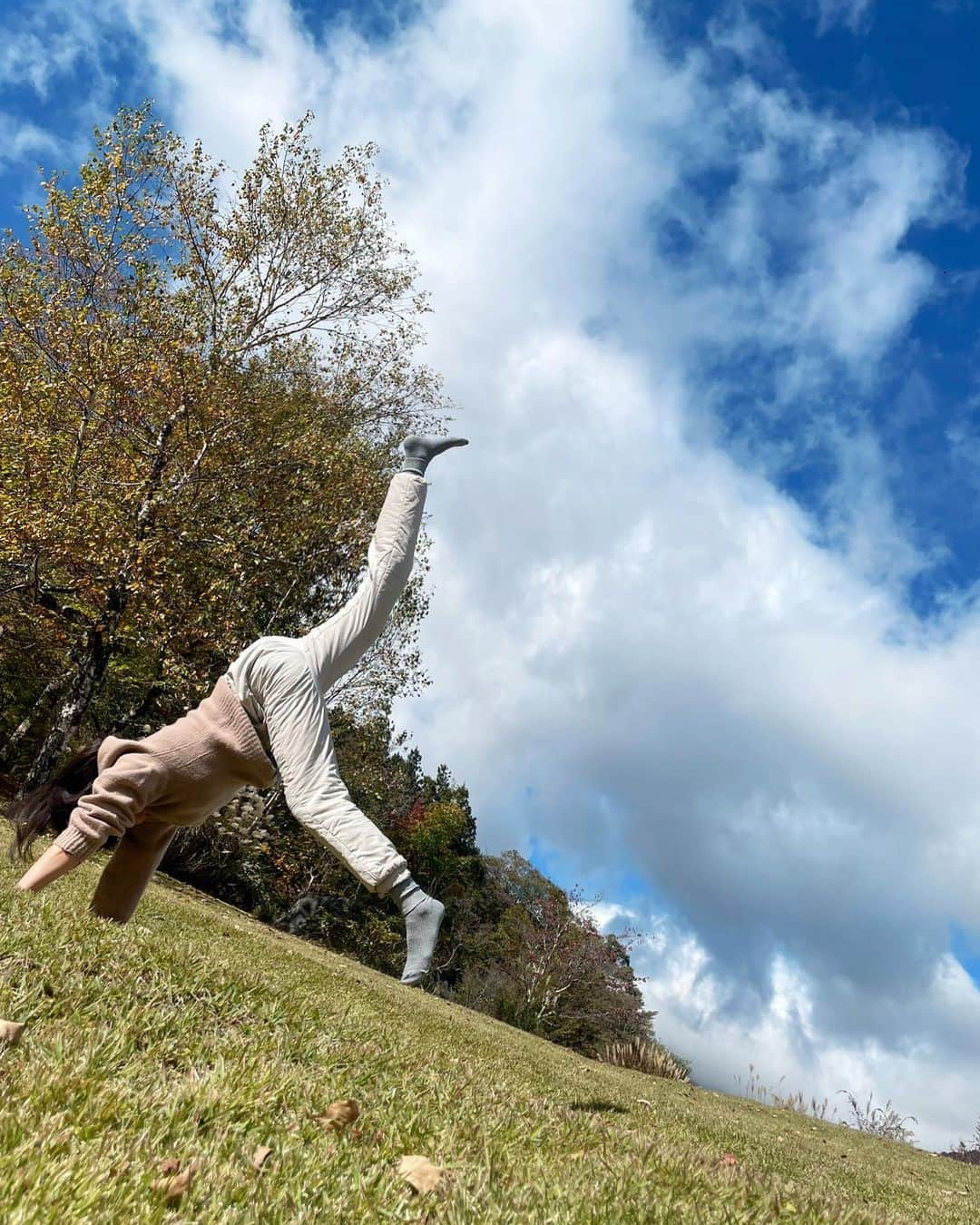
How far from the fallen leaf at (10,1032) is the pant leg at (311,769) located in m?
1.40

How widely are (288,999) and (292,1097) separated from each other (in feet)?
4.46

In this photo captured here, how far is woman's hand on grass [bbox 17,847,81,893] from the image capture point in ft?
13.4

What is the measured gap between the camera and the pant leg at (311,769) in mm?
3639

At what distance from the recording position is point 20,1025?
2.46 metres

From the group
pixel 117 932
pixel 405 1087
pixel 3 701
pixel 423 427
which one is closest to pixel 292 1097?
pixel 405 1087

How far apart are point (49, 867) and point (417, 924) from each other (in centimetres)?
183

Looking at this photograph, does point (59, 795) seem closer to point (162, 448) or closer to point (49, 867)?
point (49, 867)

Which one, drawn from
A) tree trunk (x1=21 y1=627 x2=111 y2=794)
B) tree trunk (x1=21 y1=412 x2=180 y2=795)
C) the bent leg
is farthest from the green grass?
tree trunk (x1=21 y1=627 x2=111 y2=794)

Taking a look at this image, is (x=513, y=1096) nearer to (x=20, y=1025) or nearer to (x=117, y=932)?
(x=117, y=932)

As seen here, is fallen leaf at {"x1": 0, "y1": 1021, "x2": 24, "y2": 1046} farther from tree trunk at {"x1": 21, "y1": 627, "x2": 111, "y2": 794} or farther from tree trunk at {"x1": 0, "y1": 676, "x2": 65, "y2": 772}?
tree trunk at {"x1": 0, "y1": 676, "x2": 65, "y2": 772}

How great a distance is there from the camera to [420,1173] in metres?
2.11

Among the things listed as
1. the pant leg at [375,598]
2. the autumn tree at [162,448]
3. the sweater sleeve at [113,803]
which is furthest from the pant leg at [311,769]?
the autumn tree at [162,448]

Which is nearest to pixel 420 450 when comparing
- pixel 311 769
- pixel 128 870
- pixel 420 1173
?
pixel 311 769

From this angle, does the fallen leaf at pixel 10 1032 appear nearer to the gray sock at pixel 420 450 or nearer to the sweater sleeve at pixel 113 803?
the sweater sleeve at pixel 113 803
